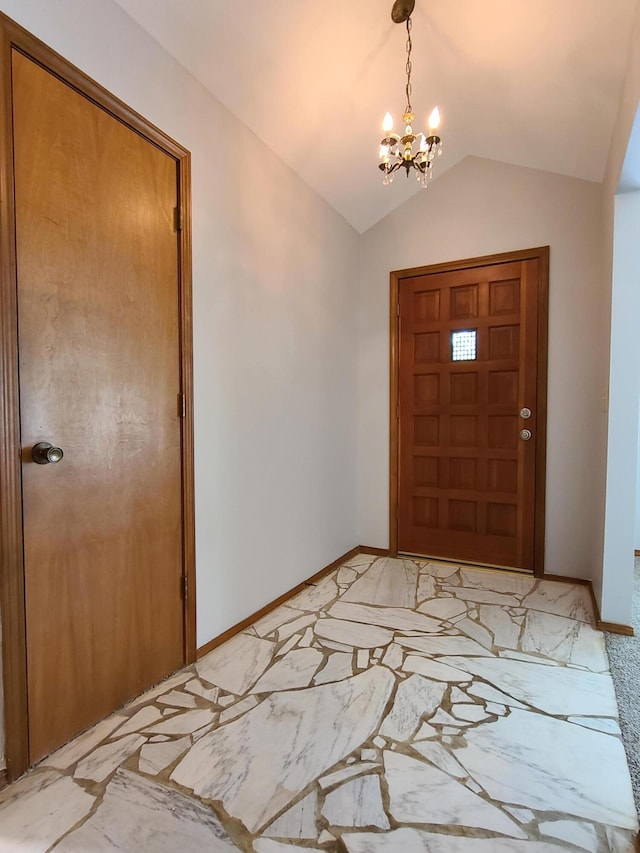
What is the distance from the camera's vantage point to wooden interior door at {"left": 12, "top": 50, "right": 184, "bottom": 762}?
1446mm

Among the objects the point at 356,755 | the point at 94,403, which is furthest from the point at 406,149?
the point at 356,755

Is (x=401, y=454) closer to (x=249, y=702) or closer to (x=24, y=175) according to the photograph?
A: (x=249, y=702)

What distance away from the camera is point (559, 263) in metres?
3.02

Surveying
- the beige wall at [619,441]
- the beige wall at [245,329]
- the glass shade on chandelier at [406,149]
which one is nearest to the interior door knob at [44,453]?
the beige wall at [245,329]

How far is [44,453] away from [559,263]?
10.4ft

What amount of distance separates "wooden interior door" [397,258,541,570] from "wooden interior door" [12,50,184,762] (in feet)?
6.74

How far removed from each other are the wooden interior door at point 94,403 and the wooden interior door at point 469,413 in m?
2.05

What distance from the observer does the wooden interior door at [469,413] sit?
3.16 meters

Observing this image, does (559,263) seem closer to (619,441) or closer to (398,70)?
(619,441)

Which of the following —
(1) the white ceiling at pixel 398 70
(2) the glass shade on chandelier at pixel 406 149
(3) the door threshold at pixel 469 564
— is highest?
(1) the white ceiling at pixel 398 70

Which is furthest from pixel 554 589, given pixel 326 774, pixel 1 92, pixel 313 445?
pixel 1 92

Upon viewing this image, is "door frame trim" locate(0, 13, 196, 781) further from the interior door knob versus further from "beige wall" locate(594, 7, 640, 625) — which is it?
"beige wall" locate(594, 7, 640, 625)

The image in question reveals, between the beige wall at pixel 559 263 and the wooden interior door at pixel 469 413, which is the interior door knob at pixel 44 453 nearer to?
the wooden interior door at pixel 469 413

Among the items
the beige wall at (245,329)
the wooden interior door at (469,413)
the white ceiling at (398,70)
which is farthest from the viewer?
the wooden interior door at (469,413)
